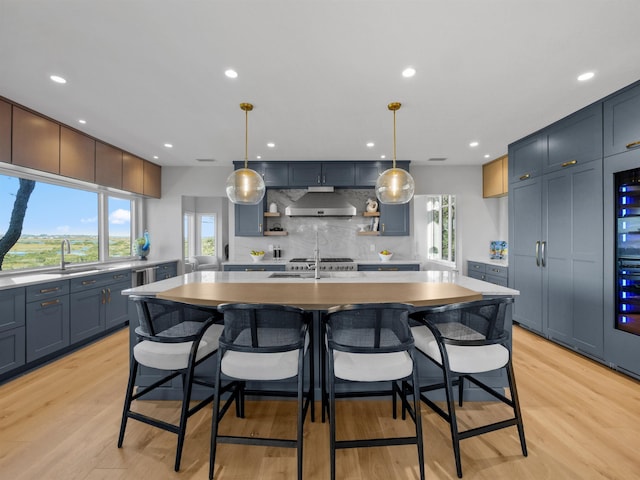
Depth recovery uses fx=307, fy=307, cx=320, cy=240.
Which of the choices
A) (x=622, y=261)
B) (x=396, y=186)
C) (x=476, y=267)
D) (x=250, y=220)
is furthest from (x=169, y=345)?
(x=476, y=267)

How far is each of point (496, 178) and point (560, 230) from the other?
1.86 metres

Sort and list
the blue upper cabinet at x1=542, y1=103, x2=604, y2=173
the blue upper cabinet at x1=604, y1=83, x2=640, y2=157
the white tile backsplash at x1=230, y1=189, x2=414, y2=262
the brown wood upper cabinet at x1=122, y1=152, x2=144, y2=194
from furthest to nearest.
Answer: the white tile backsplash at x1=230, y1=189, x2=414, y2=262
the brown wood upper cabinet at x1=122, y1=152, x2=144, y2=194
the blue upper cabinet at x1=542, y1=103, x2=604, y2=173
the blue upper cabinet at x1=604, y1=83, x2=640, y2=157

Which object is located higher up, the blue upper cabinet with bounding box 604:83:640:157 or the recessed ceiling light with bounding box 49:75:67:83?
the recessed ceiling light with bounding box 49:75:67:83

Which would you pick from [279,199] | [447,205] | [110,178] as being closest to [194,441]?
[110,178]

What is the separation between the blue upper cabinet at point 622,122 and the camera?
8.57ft

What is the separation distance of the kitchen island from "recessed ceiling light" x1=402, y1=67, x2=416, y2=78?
5.48 feet

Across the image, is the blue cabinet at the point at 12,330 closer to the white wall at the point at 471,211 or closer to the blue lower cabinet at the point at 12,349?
the blue lower cabinet at the point at 12,349

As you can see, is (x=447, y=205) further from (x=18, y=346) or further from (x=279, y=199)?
(x=18, y=346)

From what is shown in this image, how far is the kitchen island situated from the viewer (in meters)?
1.93

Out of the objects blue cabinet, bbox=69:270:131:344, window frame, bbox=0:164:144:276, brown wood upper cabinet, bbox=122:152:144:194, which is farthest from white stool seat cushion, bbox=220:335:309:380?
brown wood upper cabinet, bbox=122:152:144:194

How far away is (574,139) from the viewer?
10.6ft

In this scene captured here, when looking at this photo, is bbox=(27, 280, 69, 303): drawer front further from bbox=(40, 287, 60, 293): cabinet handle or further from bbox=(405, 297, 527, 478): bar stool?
bbox=(405, 297, 527, 478): bar stool

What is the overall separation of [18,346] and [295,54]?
3452mm

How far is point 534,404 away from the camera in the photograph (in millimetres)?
2303
